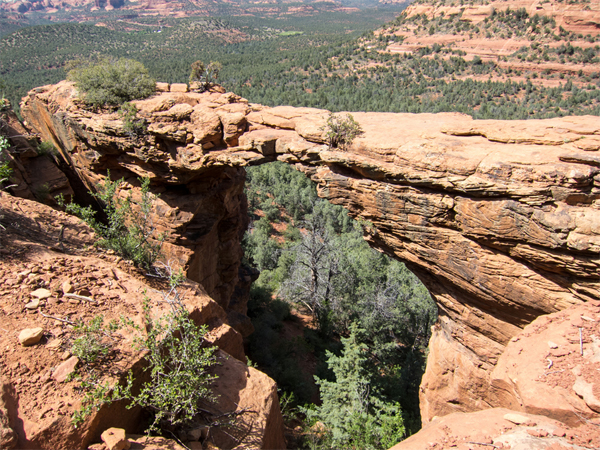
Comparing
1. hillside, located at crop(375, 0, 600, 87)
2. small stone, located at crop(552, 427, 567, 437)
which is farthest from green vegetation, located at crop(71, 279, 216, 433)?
hillside, located at crop(375, 0, 600, 87)

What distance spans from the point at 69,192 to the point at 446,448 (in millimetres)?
12683

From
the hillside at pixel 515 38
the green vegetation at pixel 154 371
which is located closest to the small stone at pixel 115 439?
→ the green vegetation at pixel 154 371

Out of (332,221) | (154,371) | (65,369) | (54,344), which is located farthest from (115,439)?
(332,221)

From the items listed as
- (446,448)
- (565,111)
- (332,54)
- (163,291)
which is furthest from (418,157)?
(332,54)

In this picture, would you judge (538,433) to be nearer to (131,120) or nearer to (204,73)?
(131,120)

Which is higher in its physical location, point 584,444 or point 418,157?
point 418,157

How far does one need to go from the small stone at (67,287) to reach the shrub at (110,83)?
8.04 m

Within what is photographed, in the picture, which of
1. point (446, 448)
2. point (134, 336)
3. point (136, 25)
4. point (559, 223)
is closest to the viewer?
point (446, 448)

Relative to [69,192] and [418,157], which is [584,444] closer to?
[418,157]

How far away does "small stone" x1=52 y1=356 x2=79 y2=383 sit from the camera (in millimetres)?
4047

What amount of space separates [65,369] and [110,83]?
32.9 feet

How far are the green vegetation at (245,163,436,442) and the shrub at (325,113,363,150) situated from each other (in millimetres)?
5730

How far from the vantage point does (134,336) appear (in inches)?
190

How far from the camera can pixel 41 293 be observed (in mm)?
4828
